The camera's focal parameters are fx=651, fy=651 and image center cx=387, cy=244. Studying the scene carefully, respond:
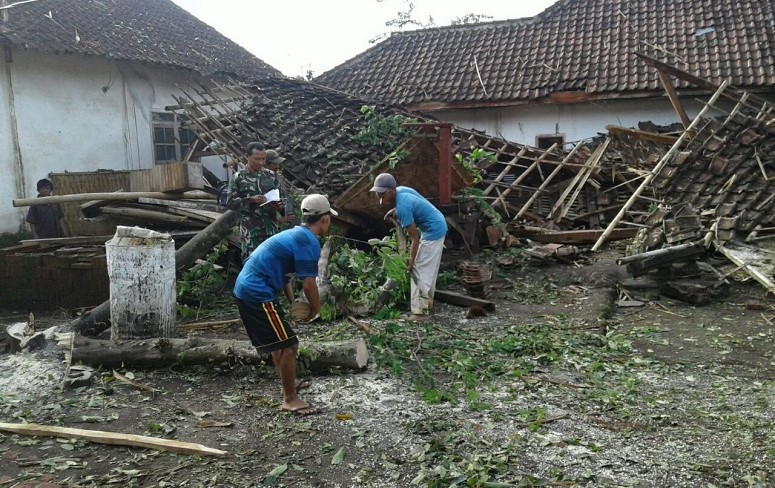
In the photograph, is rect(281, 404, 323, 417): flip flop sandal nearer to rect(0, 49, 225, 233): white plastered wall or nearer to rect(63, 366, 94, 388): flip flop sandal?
rect(63, 366, 94, 388): flip flop sandal

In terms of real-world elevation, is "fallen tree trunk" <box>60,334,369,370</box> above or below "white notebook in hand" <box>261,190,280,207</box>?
below

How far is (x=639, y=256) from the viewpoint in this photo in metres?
8.86

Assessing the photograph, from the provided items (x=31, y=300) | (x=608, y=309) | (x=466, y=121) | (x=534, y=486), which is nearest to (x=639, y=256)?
(x=608, y=309)

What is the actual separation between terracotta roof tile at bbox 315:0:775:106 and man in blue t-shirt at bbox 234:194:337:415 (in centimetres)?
1341

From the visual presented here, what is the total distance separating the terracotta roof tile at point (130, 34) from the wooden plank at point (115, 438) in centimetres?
1031

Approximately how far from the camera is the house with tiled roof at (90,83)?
43.6 feet

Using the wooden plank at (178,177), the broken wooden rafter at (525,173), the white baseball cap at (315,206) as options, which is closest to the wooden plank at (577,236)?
the broken wooden rafter at (525,173)

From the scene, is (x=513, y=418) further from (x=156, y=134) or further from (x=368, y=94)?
(x=368, y=94)

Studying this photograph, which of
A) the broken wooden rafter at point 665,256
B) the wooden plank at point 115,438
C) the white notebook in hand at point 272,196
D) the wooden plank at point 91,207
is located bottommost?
the wooden plank at point 115,438

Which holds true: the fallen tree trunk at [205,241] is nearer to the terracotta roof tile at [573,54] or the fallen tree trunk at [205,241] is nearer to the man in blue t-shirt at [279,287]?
the man in blue t-shirt at [279,287]

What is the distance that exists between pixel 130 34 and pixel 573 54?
1147cm

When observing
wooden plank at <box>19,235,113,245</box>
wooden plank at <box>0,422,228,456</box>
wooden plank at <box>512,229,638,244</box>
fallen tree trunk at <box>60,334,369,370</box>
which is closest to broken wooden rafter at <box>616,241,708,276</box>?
wooden plank at <box>512,229,638,244</box>

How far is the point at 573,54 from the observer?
58.2 feet

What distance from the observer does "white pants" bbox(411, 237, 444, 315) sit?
7.52 meters
